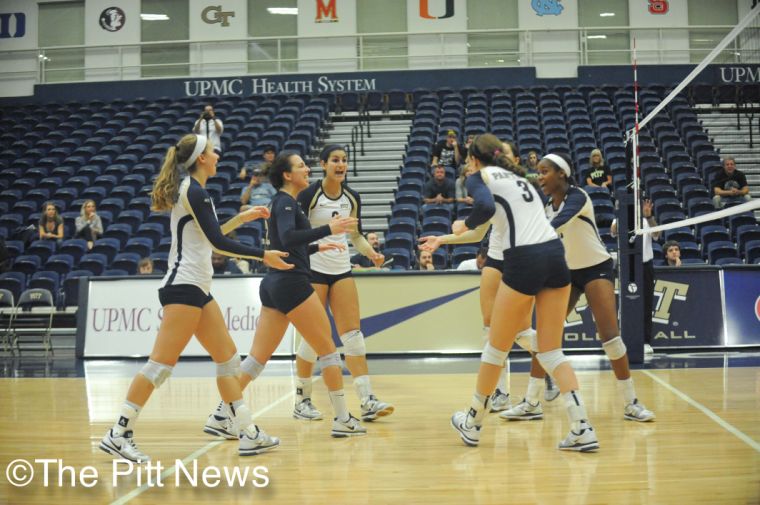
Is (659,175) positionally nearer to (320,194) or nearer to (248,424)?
(320,194)

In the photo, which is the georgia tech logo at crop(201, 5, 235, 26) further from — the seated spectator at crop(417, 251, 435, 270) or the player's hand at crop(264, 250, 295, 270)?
the player's hand at crop(264, 250, 295, 270)

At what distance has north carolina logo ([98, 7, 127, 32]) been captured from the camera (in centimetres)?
2398

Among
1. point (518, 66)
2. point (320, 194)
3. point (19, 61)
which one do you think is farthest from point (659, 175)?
point (19, 61)

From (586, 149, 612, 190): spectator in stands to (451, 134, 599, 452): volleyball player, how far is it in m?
9.94

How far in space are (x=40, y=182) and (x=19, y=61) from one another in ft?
25.2

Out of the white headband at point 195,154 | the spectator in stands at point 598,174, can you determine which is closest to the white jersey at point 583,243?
the white headband at point 195,154

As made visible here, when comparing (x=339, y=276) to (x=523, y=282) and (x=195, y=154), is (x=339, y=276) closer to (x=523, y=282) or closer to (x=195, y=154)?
(x=195, y=154)

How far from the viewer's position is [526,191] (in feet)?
15.8

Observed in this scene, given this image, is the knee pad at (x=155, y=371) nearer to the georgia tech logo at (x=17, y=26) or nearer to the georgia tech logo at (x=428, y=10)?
the georgia tech logo at (x=428, y=10)

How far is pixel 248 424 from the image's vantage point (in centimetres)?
477

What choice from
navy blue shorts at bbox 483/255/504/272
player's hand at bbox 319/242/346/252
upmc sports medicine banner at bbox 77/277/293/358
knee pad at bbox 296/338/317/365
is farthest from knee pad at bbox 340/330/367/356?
upmc sports medicine banner at bbox 77/277/293/358

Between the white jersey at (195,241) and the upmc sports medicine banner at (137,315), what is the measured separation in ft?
20.1

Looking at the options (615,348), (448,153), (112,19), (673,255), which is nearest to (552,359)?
(615,348)

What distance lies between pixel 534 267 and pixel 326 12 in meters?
19.9
